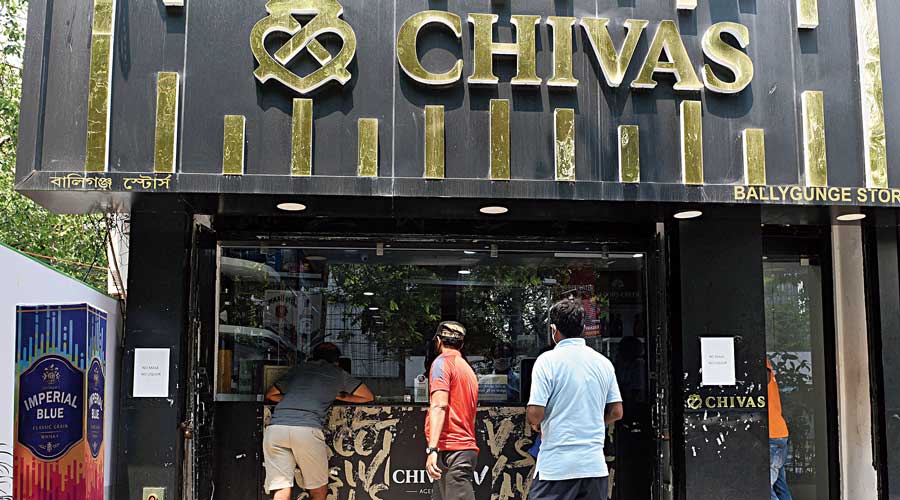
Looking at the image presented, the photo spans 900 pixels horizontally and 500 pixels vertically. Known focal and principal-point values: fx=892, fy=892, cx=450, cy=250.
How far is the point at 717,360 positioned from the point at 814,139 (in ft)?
5.99

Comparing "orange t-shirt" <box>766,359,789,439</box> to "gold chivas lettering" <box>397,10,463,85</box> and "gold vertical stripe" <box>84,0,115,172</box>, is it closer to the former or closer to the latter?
"gold chivas lettering" <box>397,10,463,85</box>

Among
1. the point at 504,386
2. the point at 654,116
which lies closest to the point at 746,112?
the point at 654,116

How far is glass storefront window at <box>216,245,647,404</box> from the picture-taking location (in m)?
8.04

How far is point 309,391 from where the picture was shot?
292 inches

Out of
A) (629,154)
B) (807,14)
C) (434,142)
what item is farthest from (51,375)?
(807,14)

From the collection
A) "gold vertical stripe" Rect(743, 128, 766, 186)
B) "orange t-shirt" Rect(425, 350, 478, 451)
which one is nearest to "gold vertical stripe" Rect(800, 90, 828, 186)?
"gold vertical stripe" Rect(743, 128, 766, 186)

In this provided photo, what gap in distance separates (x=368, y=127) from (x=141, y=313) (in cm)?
229

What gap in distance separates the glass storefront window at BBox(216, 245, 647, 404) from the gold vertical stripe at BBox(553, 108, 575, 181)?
2103mm

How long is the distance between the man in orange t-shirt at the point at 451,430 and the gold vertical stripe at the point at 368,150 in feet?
4.99

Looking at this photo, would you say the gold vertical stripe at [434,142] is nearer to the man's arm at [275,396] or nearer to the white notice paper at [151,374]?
the white notice paper at [151,374]

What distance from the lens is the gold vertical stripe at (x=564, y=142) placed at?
6.07 m

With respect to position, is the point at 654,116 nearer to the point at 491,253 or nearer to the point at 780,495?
the point at 491,253

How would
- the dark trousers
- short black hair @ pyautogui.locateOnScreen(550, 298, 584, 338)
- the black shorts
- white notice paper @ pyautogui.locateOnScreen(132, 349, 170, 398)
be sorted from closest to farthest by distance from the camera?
the black shorts
short black hair @ pyautogui.locateOnScreen(550, 298, 584, 338)
the dark trousers
white notice paper @ pyautogui.locateOnScreen(132, 349, 170, 398)

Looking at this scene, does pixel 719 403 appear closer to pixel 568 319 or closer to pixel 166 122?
pixel 568 319
